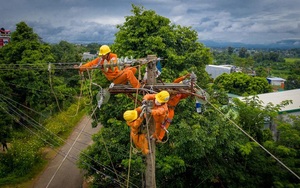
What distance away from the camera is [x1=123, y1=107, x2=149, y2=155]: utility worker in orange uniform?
18.0 feet

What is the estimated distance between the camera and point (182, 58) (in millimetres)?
14695

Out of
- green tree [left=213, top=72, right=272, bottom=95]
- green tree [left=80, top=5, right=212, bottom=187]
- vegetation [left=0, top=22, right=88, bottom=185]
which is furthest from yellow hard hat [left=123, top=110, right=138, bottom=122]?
green tree [left=213, top=72, right=272, bottom=95]

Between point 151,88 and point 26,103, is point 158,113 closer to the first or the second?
point 151,88

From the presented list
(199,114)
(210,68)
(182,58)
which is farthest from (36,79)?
(210,68)

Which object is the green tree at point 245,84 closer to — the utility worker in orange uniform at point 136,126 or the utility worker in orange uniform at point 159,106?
the utility worker in orange uniform at point 136,126

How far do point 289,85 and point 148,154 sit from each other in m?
56.8

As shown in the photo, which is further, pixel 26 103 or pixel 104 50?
pixel 26 103

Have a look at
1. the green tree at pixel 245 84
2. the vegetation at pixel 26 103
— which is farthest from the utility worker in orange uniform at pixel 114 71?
the green tree at pixel 245 84

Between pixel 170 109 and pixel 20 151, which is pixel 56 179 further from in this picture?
pixel 170 109

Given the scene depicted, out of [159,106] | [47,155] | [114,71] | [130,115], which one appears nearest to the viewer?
[130,115]

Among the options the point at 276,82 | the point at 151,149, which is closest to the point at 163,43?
the point at 151,149

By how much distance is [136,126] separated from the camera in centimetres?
572

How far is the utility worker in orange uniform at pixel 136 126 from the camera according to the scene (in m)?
5.47

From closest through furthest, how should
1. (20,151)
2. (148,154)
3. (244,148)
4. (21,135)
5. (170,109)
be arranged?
(148,154)
(170,109)
(244,148)
(20,151)
(21,135)
